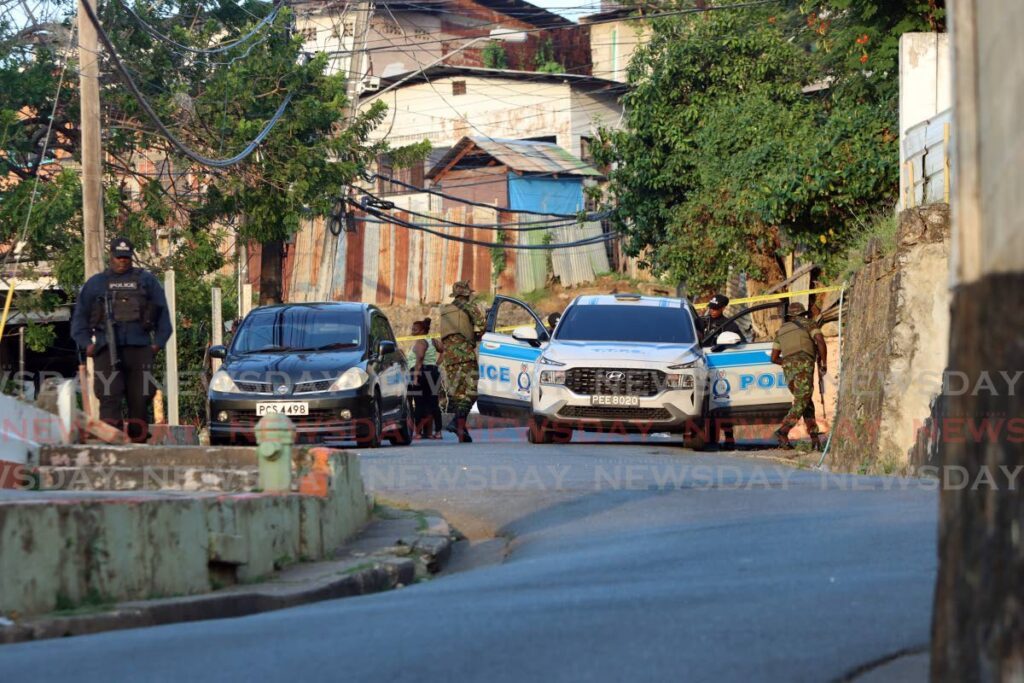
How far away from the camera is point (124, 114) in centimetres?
2594

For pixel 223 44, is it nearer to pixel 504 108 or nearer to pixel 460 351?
pixel 460 351

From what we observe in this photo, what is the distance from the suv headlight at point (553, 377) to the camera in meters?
17.3

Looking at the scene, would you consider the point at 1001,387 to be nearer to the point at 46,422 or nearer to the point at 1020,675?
the point at 1020,675

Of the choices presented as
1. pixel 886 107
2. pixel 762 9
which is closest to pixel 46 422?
pixel 886 107

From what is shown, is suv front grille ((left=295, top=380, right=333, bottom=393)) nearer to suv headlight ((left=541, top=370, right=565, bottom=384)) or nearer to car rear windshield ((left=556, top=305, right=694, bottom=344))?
suv headlight ((left=541, top=370, right=565, bottom=384))

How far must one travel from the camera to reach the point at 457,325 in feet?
62.8

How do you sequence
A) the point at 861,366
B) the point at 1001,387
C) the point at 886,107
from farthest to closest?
the point at 886,107
the point at 861,366
the point at 1001,387

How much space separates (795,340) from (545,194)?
2816 cm

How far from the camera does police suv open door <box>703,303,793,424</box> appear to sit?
711 inches

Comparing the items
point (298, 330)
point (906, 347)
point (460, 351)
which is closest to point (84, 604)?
point (906, 347)

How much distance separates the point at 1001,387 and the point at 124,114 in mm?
23561

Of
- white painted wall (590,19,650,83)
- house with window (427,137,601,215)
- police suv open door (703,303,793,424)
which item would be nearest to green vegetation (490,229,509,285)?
house with window (427,137,601,215)

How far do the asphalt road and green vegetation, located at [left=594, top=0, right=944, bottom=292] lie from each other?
12244 mm

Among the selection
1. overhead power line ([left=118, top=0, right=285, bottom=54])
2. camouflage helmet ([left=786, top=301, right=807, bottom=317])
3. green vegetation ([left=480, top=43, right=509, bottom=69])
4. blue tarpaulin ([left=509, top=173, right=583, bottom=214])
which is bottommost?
camouflage helmet ([left=786, top=301, right=807, bottom=317])
